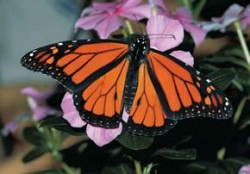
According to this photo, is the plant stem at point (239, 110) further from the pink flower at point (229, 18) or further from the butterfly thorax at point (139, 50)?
the butterfly thorax at point (139, 50)

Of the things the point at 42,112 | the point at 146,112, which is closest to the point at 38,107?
the point at 42,112

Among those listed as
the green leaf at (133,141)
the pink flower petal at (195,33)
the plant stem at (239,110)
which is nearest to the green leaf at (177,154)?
the green leaf at (133,141)

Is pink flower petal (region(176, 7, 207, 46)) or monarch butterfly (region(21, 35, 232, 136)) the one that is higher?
monarch butterfly (region(21, 35, 232, 136))

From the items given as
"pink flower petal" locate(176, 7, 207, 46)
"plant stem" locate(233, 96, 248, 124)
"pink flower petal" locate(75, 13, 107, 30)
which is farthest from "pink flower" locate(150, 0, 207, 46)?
"plant stem" locate(233, 96, 248, 124)

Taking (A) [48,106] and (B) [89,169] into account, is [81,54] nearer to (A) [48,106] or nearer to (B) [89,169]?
(B) [89,169]

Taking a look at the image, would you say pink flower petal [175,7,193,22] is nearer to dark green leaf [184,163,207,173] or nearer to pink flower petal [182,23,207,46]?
pink flower petal [182,23,207,46]

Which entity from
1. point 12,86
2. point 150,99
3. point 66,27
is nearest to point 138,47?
point 150,99

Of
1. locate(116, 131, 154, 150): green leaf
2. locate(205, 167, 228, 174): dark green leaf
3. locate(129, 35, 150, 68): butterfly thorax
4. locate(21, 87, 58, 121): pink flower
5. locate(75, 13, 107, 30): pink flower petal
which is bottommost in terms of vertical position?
locate(205, 167, 228, 174): dark green leaf
